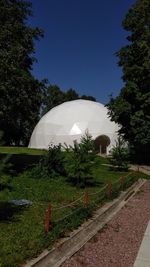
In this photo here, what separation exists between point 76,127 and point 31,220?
44.6m

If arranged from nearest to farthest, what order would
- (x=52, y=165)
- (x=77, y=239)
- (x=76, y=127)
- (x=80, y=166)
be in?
(x=77, y=239), (x=80, y=166), (x=52, y=165), (x=76, y=127)

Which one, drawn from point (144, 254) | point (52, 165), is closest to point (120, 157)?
point (52, 165)

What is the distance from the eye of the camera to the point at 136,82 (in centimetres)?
3316

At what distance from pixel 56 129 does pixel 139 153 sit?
68.7 ft

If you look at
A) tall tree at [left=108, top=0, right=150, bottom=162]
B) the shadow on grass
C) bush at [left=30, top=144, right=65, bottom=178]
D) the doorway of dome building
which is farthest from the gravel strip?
the doorway of dome building

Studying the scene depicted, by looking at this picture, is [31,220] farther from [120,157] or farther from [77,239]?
[120,157]

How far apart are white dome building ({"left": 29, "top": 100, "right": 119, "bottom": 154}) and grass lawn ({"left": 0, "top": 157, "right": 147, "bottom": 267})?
3722 cm

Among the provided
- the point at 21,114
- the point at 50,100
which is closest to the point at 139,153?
the point at 21,114

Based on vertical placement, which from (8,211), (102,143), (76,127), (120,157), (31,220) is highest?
(76,127)

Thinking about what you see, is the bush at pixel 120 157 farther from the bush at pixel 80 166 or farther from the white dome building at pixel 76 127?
the white dome building at pixel 76 127

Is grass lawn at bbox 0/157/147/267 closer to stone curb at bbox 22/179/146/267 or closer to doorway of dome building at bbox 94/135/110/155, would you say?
stone curb at bbox 22/179/146/267

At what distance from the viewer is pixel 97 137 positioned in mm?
54125

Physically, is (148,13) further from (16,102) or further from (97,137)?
(97,137)

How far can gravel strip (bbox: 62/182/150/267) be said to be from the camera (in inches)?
303
